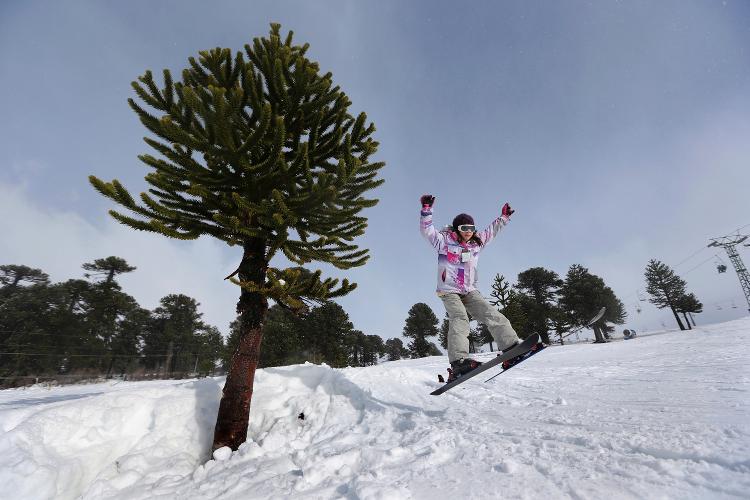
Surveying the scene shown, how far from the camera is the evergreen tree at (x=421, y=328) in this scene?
134 feet

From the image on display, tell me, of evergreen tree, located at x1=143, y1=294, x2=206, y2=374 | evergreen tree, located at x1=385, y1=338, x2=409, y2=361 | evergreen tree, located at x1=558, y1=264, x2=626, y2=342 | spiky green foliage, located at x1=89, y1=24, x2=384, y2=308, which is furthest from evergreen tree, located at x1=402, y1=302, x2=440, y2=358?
spiky green foliage, located at x1=89, y1=24, x2=384, y2=308

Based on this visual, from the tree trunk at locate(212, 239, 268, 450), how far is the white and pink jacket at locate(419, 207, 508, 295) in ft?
8.42

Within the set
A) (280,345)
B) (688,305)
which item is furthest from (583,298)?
(280,345)

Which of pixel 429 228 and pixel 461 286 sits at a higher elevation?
pixel 429 228

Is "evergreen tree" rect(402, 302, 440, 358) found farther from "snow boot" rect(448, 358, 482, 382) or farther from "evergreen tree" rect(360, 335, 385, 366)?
"snow boot" rect(448, 358, 482, 382)

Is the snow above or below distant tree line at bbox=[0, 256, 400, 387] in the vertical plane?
below

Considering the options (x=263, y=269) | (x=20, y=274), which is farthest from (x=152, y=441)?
(x=20, y=274)

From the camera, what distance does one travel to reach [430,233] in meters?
4.29

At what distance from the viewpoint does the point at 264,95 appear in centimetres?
546

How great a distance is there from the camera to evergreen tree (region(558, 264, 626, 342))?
4150 cm

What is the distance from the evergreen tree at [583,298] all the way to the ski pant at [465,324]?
145ft

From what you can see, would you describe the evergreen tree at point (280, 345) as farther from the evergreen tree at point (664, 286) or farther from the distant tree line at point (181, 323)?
the evergreen tree at point (664, 286)

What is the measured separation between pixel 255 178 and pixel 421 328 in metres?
39.0

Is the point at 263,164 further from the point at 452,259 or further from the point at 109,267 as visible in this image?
the point at 109,267
